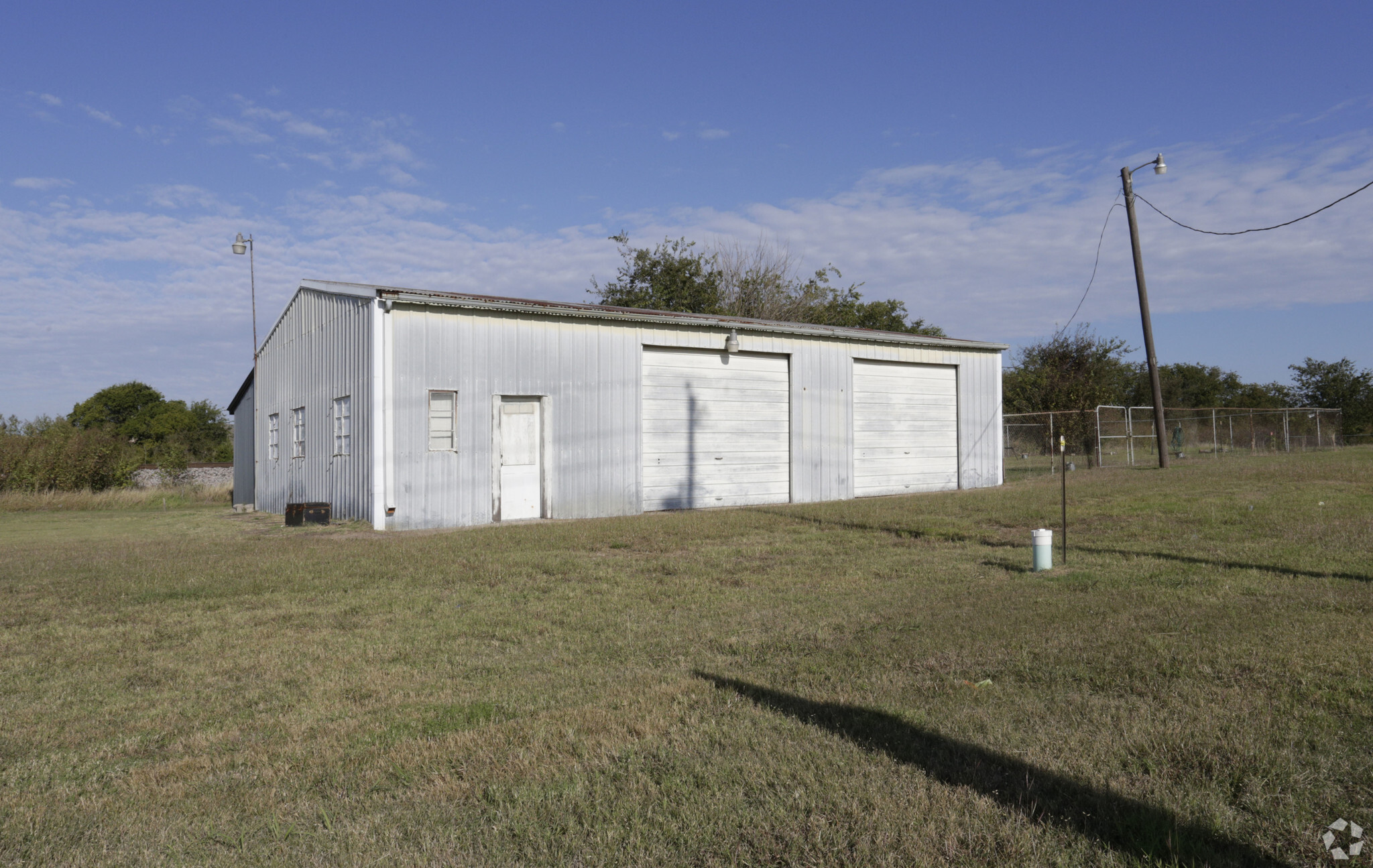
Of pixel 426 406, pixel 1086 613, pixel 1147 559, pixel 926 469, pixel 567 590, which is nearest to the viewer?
pixel 1086 613

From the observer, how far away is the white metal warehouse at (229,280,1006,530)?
1476 cm

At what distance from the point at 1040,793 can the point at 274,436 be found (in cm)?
2177

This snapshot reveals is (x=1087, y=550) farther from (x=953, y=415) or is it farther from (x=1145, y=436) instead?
(x=1145, y=436)

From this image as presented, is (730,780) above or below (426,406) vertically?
below

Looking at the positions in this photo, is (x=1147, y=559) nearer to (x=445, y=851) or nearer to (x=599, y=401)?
(x=445, y=851)

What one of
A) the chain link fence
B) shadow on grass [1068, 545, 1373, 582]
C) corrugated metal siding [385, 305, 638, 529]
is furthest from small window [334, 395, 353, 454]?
the chain link fence

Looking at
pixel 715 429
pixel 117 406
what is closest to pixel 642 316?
pixel 715 429

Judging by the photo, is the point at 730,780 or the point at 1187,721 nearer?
the point at 730,780

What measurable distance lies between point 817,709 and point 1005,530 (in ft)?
28.4

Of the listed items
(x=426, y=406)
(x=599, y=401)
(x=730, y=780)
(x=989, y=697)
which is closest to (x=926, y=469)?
(x=599, y=401)

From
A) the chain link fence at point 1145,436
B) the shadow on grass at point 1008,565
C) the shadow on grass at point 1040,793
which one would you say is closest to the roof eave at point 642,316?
the chain link fence at point 1145,436

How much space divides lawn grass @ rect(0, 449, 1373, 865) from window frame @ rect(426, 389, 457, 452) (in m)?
5.30

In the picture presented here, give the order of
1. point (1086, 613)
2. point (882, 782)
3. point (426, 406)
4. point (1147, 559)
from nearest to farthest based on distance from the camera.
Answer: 1. point (882, 782)
2. point (1086, 613)
3. point (1147, 559)
4. point (426, 406)

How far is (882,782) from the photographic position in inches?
135
